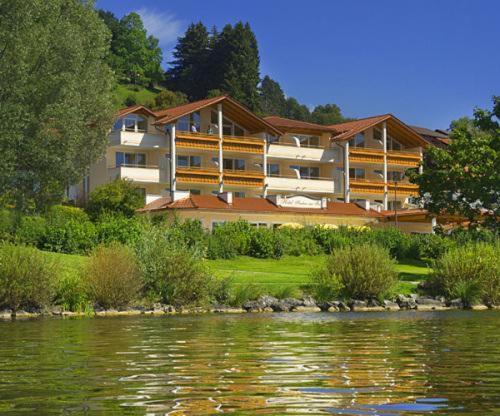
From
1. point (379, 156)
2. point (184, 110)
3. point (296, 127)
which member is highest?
point (184, 110)

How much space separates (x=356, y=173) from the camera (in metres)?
89.2

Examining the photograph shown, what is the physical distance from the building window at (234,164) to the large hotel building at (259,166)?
87mm

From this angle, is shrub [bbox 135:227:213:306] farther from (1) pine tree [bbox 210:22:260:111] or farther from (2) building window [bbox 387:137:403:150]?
(1) pine tree [bbox 210:22:260:111]

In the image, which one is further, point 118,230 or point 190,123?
point 190,123

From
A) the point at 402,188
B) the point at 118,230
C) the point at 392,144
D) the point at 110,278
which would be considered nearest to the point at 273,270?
the point at 118,230

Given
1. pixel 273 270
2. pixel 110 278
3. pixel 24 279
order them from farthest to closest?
pixel 273 270
pixel 110 278
pixel 24 279

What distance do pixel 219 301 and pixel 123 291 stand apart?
398cm

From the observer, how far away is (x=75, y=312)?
1200 inches

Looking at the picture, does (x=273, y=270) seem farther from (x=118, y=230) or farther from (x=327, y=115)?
(x=327, y=115)

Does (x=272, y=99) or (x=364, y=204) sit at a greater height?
(x=272, y=99)

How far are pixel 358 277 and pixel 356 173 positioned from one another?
5407 centimetres

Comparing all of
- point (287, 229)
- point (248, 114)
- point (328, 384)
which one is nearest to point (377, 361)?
point (328, 384)

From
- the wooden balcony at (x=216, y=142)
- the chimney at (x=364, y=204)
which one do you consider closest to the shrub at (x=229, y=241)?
the wooden balcony at (x=216, y=142)

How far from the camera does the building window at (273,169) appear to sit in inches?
3344
